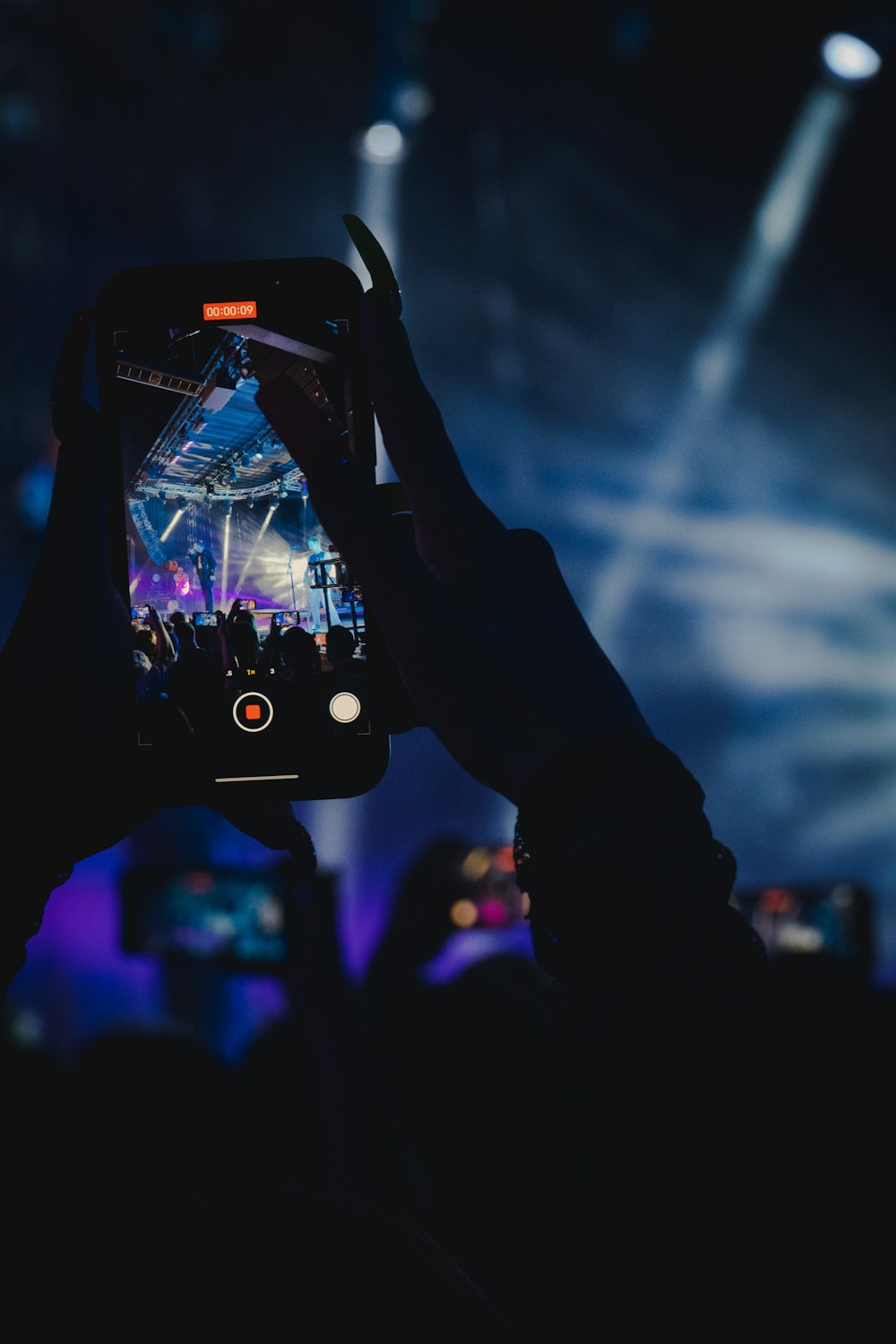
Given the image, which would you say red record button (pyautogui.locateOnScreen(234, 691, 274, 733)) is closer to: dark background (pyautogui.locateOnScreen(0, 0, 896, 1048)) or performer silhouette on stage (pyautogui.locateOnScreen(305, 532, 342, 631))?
performer silhouette on stage (pyautogui.locateOnScreen(305, 532, 342, 631))

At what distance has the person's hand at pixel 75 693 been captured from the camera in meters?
0.58

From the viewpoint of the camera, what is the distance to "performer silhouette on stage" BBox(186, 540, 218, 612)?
0.78 m

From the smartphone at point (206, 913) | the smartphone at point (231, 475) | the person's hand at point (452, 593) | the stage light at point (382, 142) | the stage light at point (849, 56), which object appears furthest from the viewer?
the stage light at point (382, 142)

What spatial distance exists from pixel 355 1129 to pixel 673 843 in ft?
2.13

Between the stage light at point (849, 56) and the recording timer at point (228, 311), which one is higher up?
the stage light at point (849, 56)

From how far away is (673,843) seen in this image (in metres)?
0.45

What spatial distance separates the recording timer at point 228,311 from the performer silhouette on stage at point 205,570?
19cm

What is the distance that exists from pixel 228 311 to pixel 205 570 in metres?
0.22

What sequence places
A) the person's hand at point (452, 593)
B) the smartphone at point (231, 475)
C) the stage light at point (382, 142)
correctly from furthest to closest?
the stage light at point (382, 142) → the smartphone at point (231, 475) → the person's hand at point (452, 593)

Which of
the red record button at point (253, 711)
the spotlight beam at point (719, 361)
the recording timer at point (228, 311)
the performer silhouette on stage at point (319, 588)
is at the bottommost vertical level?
the red record button at point (253, 711)

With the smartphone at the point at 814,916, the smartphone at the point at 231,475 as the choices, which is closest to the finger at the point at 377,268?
the smartphone at the point at 231,475

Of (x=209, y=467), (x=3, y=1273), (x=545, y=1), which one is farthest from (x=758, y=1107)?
(x=545, y=1)

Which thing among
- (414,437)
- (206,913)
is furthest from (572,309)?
(414,437)

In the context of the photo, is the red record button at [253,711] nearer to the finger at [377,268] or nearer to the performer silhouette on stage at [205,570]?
the performer silhouette on stage at [205,570]
